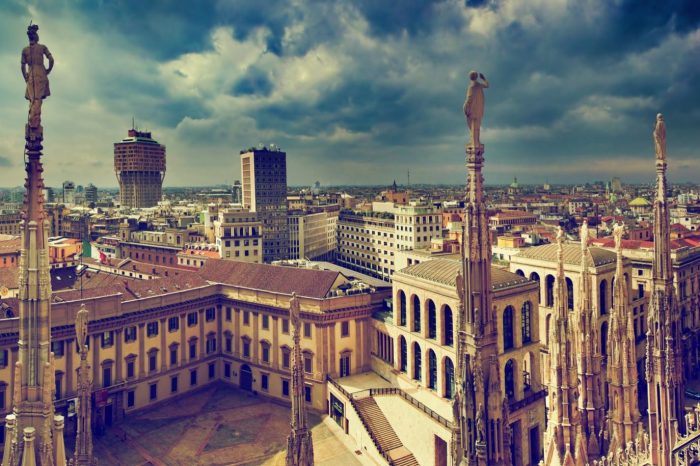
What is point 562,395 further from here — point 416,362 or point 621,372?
point 416,362

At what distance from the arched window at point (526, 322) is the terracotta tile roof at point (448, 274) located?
9.24ft

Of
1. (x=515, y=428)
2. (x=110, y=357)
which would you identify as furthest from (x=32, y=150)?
(x=110, y=357)

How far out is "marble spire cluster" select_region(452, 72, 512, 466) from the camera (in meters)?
14.3

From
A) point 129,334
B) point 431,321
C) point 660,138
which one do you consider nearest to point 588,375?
point 660,138

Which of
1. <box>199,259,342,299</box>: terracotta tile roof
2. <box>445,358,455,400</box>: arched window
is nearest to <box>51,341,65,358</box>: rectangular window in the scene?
<box>199,259,342,299</box>: terracotta tile roof

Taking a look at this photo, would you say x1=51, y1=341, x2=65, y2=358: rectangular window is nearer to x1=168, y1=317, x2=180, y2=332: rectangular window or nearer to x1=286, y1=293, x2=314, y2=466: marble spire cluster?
x1=168, y1=317, x2=180, y2=332: rectangular window

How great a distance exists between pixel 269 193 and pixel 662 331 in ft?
417

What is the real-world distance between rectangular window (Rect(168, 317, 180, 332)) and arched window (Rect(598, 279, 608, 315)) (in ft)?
164

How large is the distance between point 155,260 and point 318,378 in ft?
251

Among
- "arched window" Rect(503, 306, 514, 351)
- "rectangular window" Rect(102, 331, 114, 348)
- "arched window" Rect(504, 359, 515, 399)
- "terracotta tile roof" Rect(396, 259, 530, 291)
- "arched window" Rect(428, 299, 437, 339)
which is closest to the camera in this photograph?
"arched window" Rect(503, 306, 514, 351)

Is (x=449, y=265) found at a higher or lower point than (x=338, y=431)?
higher

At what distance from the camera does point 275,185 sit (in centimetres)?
14588

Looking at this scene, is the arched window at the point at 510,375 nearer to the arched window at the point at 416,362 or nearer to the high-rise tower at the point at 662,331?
the arched window at the point at 416,362

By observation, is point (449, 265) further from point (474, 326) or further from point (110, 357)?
point (474, 326)
